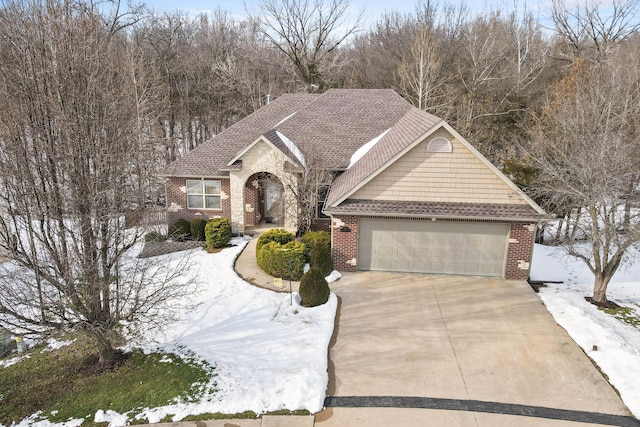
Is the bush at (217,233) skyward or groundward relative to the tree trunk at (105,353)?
skyward

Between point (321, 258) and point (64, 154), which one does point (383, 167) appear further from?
point (64, 154)

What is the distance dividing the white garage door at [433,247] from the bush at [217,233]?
6.50 m

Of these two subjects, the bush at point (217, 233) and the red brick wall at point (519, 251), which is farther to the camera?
the bush at point (217, 233)

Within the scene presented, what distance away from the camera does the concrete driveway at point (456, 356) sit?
8.60 m

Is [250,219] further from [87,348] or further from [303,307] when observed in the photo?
[87,348]

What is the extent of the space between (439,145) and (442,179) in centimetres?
119

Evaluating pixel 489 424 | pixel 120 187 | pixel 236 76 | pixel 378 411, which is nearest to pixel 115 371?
pixel 120 187

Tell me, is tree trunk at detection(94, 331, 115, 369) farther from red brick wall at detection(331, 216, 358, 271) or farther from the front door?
the front door

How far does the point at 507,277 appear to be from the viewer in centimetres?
1537

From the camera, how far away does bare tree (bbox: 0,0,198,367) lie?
7.93 metres

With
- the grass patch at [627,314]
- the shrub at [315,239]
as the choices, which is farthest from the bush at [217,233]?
the grass patch at [627,314]

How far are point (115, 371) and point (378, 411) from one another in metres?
6.08

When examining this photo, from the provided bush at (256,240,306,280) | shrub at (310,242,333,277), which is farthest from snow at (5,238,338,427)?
shrub at (310,242,333,277)

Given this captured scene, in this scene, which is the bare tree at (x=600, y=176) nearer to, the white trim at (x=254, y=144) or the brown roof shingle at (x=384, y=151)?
the brown roof shingle at (x=384, y=151)
